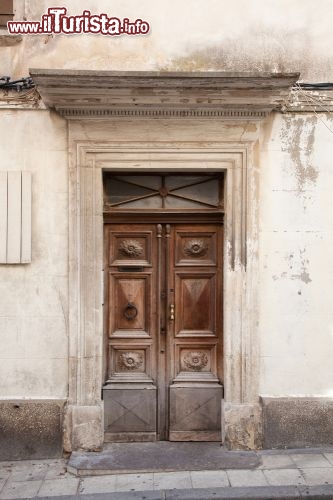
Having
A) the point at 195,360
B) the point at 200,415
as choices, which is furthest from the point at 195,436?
the point at 195,360

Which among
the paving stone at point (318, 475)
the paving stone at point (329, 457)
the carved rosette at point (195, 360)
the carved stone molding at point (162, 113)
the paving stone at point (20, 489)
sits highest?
the carved stone molding at point (162, 113)

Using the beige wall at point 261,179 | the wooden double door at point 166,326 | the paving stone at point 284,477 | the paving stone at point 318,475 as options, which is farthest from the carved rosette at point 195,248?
the paving stone at point 318,475

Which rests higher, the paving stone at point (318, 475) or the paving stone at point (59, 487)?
the paving stone at point (318, 475)

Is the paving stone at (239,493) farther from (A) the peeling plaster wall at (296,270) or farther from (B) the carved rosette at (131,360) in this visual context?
(B) the carved rosette at (131,360)

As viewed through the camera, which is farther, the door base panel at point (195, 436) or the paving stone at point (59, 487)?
the door base panel at point (195, 436)

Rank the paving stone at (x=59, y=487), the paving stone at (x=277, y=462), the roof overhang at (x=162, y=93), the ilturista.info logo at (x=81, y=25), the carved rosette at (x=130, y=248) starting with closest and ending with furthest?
the paving stone at (x=59, y=487) < the roof overhang at (x=162, y=93) < the paving stone at (x=277, y=462) < the ilturista.info logo at (x=81, y=25) < the carved rosette at (x=130, y=248)

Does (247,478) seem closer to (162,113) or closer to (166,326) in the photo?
(166,326)

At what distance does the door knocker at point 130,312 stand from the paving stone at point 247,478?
1839 millimetres

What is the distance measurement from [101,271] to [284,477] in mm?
2649

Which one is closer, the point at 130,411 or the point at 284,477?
the point at 284,477

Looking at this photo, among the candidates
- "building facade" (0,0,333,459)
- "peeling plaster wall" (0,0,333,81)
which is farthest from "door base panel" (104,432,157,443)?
"peeling plaster wall" (0,0,333,81)

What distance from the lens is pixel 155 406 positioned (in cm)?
578

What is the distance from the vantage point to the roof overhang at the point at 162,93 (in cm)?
498

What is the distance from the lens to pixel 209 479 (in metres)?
4.93
